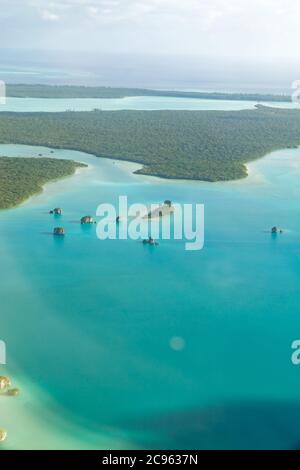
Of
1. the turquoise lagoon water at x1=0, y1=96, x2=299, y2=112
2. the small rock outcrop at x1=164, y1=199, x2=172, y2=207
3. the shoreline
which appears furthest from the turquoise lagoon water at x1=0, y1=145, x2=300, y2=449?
the turquoise lagoon water at x1=0, y1=96, x2=299, y2=112

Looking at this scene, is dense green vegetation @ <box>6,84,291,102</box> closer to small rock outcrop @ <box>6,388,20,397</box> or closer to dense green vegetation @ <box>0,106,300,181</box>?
dense green vegetation @ <box>0,106,300,181</box>

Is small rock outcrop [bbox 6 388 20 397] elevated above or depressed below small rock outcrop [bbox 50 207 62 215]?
below

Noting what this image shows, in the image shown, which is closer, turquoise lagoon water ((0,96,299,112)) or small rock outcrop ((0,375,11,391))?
small rock outcrop ((0,375,11,391))

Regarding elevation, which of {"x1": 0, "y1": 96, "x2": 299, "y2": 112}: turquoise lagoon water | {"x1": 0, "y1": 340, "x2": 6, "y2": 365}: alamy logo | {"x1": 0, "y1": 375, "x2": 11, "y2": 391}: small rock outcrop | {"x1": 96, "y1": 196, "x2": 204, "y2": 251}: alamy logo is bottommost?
{"x1": 0, "y1": 375, "x2": 11, "y2": 391}: small rock outcrop

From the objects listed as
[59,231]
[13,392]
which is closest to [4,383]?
[13,392]

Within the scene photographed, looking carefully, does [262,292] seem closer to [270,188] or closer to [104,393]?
[104,393]

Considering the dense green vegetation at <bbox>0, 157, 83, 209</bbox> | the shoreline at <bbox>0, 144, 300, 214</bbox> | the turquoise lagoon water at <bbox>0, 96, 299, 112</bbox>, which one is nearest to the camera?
the dense green vegetation at <bbox>0, 157, 83, 209</bbox>

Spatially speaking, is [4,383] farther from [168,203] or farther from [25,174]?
[25,174]
